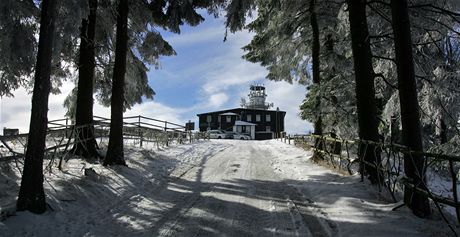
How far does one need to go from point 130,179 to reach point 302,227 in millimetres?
5549

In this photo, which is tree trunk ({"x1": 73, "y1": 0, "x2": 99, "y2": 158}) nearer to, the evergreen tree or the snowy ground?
the snowy ground

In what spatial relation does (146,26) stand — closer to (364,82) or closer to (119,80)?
(119,80)

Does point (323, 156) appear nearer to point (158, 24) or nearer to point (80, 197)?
point (158, 24)

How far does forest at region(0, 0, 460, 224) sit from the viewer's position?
7.40 metres

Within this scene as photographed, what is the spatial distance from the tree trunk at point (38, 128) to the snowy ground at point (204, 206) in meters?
0.27

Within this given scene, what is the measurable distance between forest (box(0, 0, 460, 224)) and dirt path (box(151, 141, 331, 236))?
2002 mm

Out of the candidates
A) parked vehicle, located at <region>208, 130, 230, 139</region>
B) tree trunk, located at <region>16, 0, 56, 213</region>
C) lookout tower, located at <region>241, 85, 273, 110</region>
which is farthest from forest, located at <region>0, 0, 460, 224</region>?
lookout tower, located at <region>241, 85, 273, 110</region>

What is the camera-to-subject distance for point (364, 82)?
1029 cm

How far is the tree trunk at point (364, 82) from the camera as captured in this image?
401 inches

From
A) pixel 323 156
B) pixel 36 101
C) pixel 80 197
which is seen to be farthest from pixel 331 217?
pixel 323 156

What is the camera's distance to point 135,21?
15.5m

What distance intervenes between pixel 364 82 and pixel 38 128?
7.26 metres

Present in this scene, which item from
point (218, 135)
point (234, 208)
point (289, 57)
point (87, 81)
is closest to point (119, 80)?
point (87, 81)

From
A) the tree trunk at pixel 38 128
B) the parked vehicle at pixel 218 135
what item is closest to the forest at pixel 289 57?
the tree trunk at pixel 38 128
